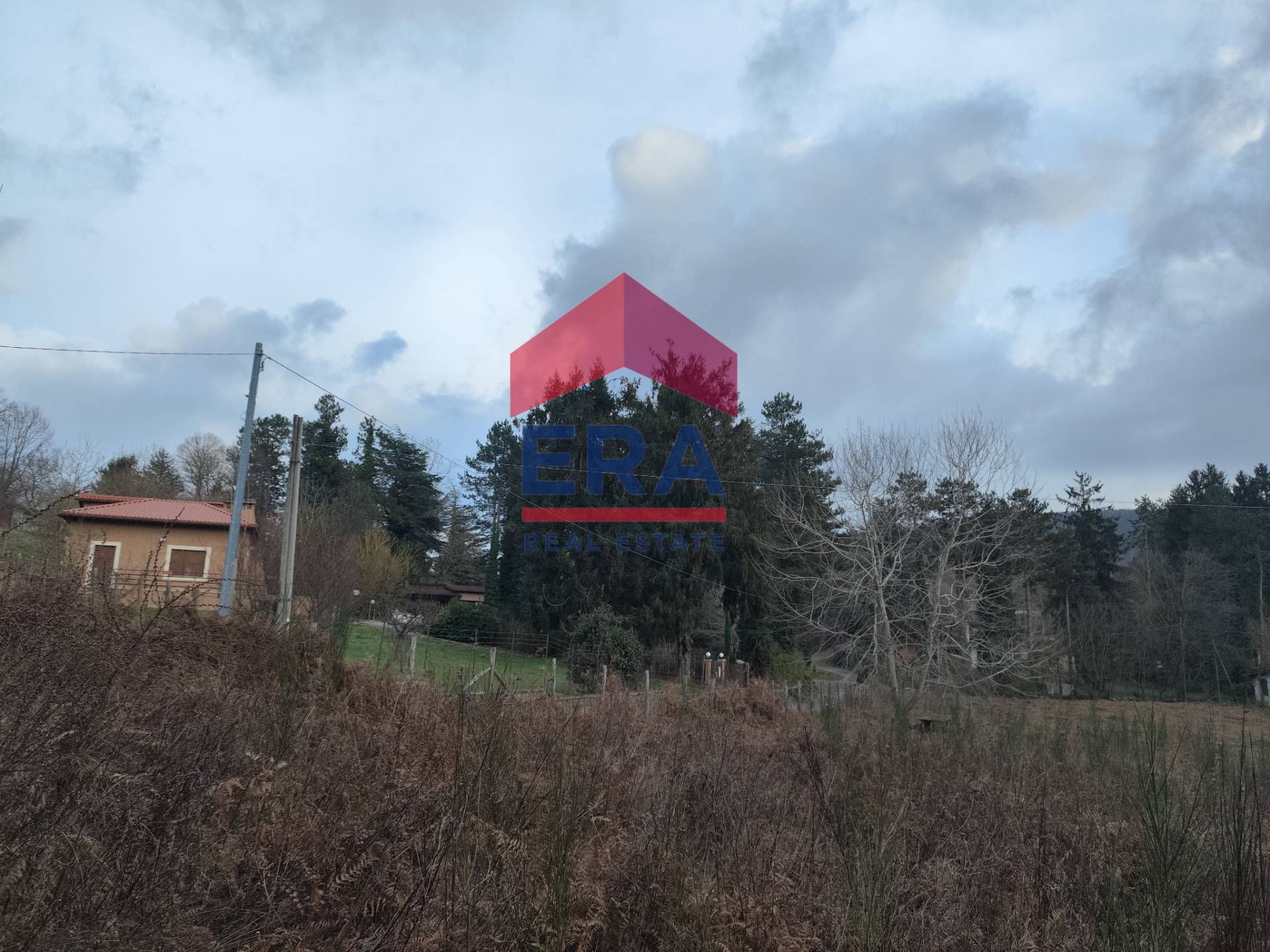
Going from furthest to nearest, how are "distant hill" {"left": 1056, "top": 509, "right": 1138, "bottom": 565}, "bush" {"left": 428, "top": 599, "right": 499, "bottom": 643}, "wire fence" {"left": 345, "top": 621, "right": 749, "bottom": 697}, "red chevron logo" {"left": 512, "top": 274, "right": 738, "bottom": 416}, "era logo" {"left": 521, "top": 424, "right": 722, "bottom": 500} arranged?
"distant hill" {"left": 1056, "top": 509, "right": 1138, "bottom": 565} < "bush" {"left": 428, "top": 599, "right": 499, "bottom": 643} < "era logo" {"left": 521, "top": 424, "right": 722, "bottom": 500} < "red chevron logo" {"left": 512, "top": 274, "right": 738, "bottom": 416} < "wire fence" {"left": 345, "top": 621, "right": 749, "bottom": 697}

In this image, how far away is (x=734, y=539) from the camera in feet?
101

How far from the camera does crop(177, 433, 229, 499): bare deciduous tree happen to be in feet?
143

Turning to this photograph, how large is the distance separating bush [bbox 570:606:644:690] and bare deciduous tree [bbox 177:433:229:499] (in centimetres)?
2984

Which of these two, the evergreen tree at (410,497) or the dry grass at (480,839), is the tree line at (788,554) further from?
the dry grass at (480,839)

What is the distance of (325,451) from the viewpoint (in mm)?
46281

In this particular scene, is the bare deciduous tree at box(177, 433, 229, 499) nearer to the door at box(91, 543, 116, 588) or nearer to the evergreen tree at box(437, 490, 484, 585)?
the evergreen tree at box(437, 490, 484, 585)

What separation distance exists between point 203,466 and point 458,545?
49.0ft

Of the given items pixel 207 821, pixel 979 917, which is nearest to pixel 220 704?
pixel 207 821

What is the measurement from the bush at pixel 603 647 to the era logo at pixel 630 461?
7583 millimetres

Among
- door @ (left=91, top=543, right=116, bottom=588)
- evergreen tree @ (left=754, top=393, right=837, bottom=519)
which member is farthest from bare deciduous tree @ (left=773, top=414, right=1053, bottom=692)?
door @ (left=91, top=543, right=116, bottom=588)

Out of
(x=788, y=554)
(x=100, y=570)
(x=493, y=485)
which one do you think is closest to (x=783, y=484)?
(x=788, y=554)

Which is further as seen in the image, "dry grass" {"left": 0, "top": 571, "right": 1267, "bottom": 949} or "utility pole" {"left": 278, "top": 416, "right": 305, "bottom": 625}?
"utility pole" {"left": 278, "top": 416, "right": 305, "bottom": 625}

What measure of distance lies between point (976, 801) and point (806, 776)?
137 centimetres

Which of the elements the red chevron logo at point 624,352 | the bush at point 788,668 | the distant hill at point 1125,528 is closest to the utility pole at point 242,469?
the red chevron logo at point 624,352
